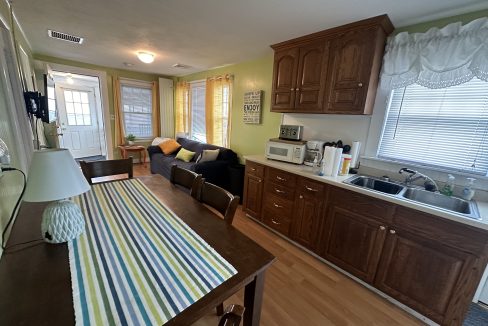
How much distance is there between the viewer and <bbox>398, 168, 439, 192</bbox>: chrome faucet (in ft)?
5.54

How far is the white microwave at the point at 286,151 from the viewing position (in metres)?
2.35

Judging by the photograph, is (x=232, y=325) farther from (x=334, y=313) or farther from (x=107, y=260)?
(x=334, y=313)

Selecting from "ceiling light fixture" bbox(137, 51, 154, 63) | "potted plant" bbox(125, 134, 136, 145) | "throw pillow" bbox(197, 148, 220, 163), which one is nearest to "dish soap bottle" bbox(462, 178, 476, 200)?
"throw pillow" bbox(197, 148, 220, 163)

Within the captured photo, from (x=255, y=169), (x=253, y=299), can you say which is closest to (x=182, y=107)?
(x=255, y=169)

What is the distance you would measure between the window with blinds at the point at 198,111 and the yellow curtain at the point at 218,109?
0.34 meters

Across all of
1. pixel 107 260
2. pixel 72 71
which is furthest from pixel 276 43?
pixel 72 71

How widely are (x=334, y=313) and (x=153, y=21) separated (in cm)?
304

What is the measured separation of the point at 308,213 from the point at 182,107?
4.19m

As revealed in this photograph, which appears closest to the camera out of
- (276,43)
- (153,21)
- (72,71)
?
(153,21)

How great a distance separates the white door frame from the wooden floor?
4.58 metres

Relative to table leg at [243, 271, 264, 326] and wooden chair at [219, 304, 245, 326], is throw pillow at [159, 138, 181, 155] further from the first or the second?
wooden chair at [219, 304, 245, 326]

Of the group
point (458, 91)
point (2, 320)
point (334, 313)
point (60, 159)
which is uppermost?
point (458, 91)

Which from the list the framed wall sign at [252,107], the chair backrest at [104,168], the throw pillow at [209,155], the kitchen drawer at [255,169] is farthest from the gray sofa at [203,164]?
the chair backrest at [104,168]

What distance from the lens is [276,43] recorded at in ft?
8.04
